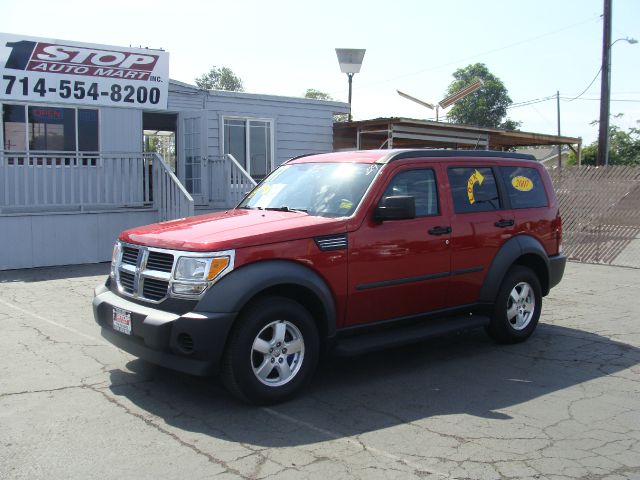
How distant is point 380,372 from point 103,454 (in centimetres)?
261

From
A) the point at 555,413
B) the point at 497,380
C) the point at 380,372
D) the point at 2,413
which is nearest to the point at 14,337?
the point at 2,413

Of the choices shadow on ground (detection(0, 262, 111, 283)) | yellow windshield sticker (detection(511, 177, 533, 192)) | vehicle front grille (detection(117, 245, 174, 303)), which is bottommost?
shadow on ground (detection(0, 262, 111, 283))

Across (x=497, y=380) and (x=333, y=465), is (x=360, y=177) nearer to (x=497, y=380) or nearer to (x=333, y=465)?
(x=497, y=380)

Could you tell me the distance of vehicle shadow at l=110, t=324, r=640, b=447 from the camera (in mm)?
4645

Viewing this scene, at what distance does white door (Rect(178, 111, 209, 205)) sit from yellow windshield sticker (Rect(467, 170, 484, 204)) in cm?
852

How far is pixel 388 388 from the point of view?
547 cm

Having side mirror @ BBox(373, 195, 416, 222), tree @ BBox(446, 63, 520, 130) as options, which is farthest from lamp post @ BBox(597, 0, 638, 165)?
tree @ BBox(446, 63, 520, 130)

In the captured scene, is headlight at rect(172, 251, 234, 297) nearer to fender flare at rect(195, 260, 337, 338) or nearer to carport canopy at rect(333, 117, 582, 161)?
fender flare at rect(195, 260, 337, 338)

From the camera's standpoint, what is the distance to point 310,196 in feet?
19.6

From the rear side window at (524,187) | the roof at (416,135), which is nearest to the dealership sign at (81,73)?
the roof at (416,135)

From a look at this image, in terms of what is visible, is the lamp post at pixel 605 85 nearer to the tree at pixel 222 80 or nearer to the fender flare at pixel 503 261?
the fender flare at pixel 503 261

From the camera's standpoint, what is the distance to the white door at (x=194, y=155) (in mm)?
14359

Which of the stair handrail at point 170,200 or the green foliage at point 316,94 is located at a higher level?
the green foliage at point 316,94

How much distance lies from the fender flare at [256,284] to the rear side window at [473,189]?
183 cm
